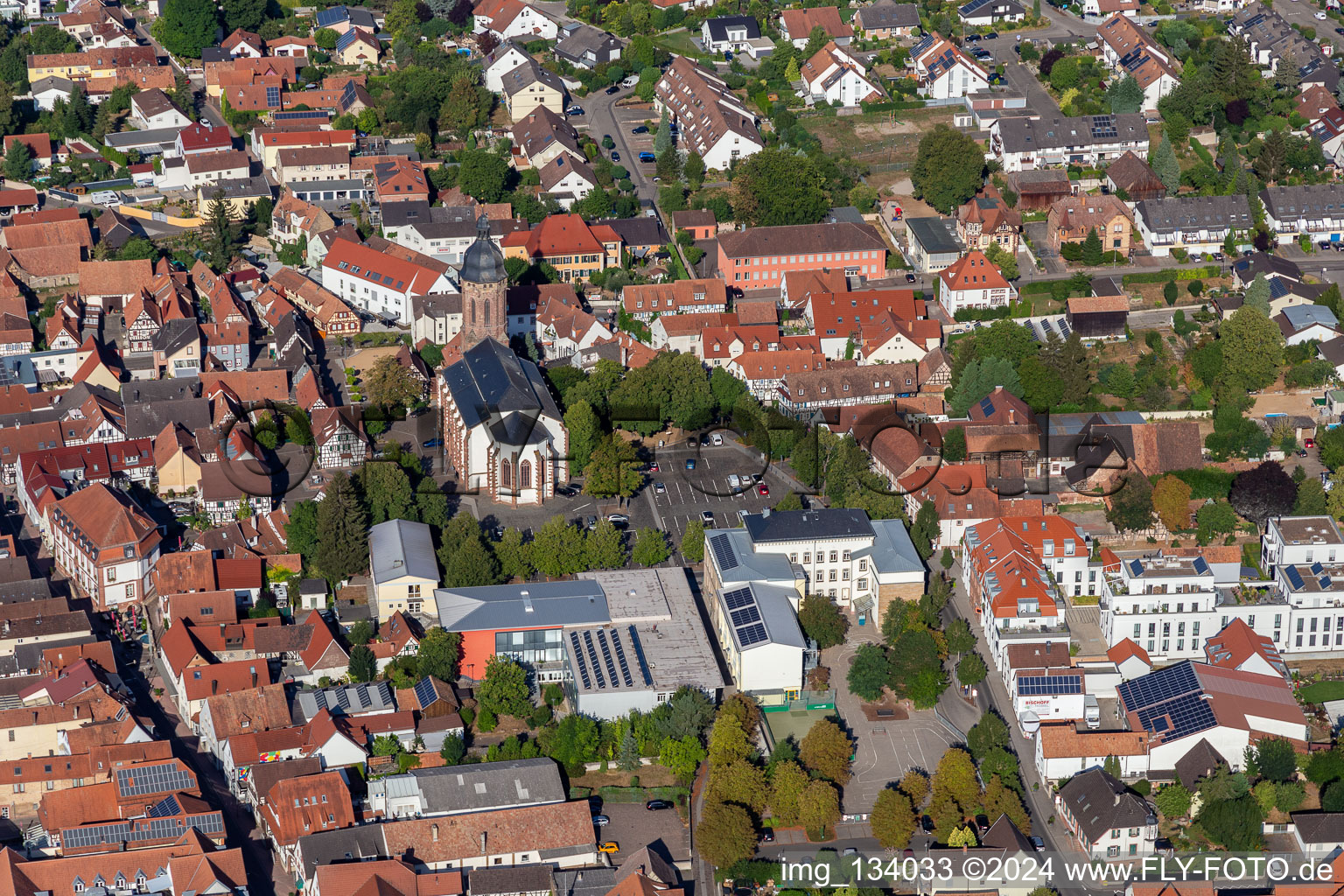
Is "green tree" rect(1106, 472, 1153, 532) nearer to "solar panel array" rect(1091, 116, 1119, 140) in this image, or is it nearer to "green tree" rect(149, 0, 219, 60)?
"solar panel array" rect(1091, 116, 1119, 140)

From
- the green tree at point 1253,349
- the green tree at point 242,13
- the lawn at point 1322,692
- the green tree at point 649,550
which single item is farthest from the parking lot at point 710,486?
the green tree at point 242,13

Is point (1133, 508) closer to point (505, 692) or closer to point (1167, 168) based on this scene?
point (505, 692)

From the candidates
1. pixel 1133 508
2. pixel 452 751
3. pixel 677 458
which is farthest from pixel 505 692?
→ pixel 1133 508

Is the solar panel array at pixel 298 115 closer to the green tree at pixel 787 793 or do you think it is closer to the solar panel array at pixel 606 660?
the solar panel array at pixel 606 660

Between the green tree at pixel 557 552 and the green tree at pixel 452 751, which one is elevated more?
the green tree at pixel 557 552

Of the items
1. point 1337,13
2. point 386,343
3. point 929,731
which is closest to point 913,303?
point 386,343

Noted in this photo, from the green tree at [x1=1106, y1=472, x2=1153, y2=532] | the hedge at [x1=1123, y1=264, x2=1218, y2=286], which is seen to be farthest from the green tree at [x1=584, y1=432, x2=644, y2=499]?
the hedge at [x1=1123, y1=264, x2=1218, y2=286]

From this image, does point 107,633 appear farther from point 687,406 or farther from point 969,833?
point 969,833
